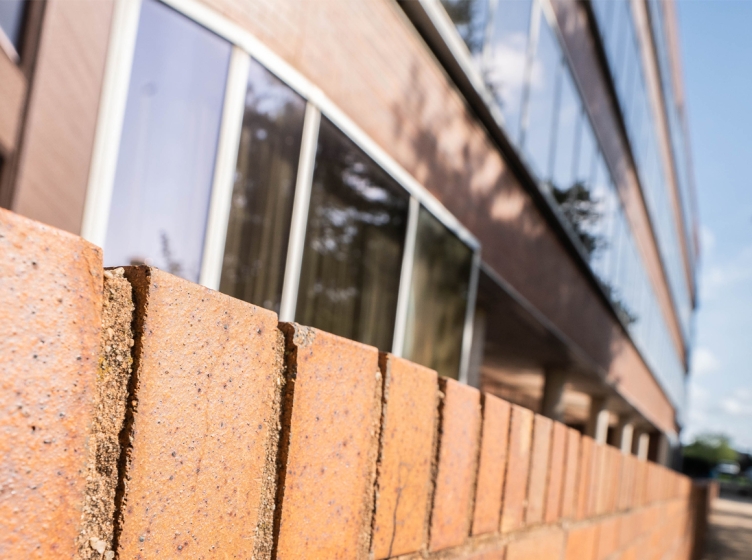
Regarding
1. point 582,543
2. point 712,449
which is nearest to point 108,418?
point 582,543

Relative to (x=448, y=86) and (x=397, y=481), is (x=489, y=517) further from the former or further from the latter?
(x=448, y=86)

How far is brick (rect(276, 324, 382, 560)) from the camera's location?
0.86 meters

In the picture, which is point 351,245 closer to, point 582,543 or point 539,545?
point 582,543

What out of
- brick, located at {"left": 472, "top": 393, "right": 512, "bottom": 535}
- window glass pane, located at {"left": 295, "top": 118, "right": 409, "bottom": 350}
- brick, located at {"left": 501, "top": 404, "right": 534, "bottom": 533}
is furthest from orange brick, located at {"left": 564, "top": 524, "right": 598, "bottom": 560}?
window glass pane, located at {"left": 295, "top": 118, "right": 409, "bottom": 350}

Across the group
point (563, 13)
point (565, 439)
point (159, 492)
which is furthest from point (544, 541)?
point (563, 13)

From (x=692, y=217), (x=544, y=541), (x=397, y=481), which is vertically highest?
(x=692, y=217)

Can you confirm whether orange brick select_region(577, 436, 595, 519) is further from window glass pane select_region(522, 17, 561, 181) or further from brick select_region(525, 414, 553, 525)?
window glass pane select_region(522, 17, 561, 181)

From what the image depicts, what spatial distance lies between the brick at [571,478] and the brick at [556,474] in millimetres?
38

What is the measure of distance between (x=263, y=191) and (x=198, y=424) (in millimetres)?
3257

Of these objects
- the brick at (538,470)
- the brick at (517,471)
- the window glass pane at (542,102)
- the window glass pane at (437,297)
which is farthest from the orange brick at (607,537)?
the window glass pane at (542,102)

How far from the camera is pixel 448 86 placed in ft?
20.0

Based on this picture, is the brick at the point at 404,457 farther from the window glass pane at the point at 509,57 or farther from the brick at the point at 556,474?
the window glass pane at the point at 509,57

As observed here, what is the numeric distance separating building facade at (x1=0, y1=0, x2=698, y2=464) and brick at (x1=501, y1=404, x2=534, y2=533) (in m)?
2.17

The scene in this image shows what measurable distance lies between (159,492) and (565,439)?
1.55 m
